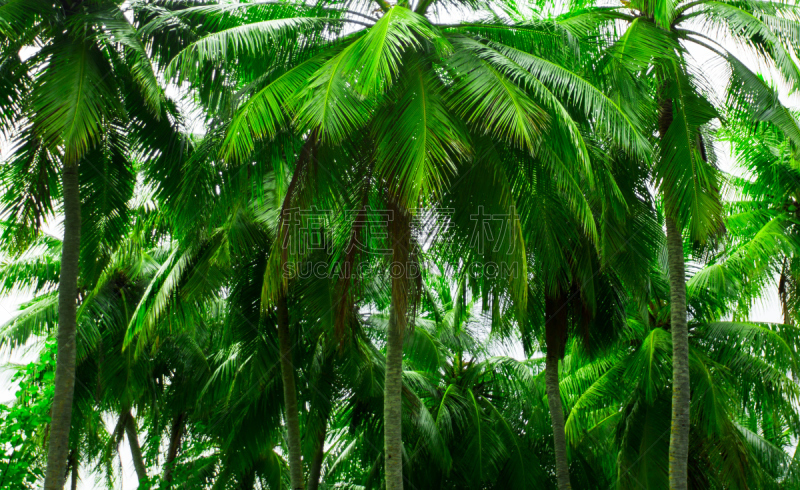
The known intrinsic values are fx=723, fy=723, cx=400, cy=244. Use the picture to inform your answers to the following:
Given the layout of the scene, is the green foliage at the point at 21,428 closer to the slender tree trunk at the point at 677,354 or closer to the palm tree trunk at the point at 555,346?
the palm tree trunk at the point at 555,346

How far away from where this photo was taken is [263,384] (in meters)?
13.0

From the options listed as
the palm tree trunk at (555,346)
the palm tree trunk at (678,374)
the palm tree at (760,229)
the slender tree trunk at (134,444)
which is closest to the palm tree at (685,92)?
the palm tree trunk at (678,374)

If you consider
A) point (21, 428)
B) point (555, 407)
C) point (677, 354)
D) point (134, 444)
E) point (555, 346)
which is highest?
point (134, 444)

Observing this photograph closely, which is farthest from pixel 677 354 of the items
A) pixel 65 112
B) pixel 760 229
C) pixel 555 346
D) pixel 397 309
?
pixel 65 112

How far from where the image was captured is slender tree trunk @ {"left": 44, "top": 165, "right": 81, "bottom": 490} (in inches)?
336

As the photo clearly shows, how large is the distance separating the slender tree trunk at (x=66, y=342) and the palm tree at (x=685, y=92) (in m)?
6.95

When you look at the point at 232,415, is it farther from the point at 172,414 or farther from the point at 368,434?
the point at 172,414

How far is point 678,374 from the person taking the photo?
31.6 feet

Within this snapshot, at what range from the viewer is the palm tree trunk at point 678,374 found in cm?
923

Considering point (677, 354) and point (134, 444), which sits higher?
point (134, 444)

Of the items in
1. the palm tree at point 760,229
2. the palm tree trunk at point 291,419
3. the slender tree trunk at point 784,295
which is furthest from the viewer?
the slender tree trunk at point 784,295

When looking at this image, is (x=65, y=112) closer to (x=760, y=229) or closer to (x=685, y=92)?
(x=685, y=92)

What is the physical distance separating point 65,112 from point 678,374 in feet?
27.5

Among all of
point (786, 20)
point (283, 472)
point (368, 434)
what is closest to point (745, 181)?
point (786, 20)
